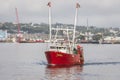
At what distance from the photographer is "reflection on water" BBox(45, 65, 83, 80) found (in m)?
74.1

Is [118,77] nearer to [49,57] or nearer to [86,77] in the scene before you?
[86,77]

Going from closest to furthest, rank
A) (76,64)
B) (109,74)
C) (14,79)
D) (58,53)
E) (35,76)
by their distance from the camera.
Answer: (14,79), (35,76), (109,74), (58,53), (76,64)

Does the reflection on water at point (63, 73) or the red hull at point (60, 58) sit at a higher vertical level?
the red hull at point (60, 58)

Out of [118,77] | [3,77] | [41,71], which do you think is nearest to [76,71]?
[41,71]

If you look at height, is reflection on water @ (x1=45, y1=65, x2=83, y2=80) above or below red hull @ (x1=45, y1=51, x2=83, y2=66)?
below

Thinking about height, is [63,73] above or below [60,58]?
below

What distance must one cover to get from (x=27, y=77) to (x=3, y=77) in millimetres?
3274

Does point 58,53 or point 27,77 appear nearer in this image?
point 27,77

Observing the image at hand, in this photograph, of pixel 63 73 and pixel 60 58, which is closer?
pixel 63 73

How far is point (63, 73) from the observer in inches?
3206

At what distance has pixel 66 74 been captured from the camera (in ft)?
262

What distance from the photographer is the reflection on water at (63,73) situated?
7406 cm

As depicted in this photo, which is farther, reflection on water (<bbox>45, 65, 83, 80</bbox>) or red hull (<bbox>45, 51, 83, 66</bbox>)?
red hull (<bbox>45, 51, 83, 66</bbox>)

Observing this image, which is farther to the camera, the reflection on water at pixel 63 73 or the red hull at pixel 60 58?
the red hull at pixel 60 58
